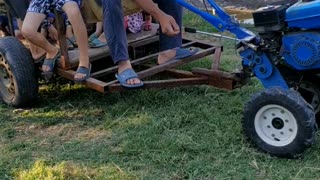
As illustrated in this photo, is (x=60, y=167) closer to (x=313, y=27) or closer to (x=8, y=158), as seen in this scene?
(x=8, y=158)

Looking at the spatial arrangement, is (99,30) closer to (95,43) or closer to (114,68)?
(95,43)

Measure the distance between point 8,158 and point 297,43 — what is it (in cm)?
185

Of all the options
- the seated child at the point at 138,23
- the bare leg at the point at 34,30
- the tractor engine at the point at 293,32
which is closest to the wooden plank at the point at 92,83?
the bare leg at the point at 34,30

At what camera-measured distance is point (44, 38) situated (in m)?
4.27

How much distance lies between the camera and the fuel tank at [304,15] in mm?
3199

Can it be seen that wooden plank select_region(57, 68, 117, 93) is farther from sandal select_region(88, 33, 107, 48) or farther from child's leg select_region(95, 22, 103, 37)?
child's leg select_region(95, 22, 103, 37)

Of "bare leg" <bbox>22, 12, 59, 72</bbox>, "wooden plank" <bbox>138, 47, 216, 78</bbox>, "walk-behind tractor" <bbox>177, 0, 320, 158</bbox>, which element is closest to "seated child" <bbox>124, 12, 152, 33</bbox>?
"wooden plank" <bbox>138, 47, 216, 78</bbox>

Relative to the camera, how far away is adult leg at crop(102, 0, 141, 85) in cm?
389

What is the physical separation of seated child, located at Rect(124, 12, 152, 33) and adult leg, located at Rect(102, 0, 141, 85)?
86 centimetres

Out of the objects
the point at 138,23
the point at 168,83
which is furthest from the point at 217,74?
the point at 138,23

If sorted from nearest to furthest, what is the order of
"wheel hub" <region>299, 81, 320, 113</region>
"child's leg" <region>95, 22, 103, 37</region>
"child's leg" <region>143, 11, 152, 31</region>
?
"wheel hub" <region>299, 81, 320, 113</region> < "child's leg" <region>95, 22, 103, 37</region> < "child's leg" <region>143, 11, 152, 31</region>

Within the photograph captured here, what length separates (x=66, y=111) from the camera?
171 inches

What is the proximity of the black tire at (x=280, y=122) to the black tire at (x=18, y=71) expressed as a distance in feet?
5.88

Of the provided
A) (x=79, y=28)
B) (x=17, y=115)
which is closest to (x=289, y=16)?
(x=79, y=28)
